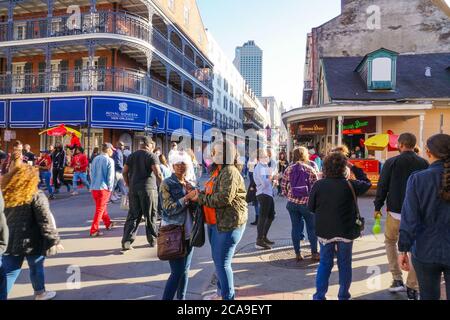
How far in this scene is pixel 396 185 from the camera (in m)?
4.21

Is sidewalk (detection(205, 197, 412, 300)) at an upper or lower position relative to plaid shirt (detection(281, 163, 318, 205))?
lower

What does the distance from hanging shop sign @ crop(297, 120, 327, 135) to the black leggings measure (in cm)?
1166

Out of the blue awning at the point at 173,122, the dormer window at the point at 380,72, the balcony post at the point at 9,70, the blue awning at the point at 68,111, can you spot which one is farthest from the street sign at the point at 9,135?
the dormer window at the point at 380,72

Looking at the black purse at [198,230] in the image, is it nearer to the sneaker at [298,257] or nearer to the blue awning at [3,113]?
the sneaker at [298,257]

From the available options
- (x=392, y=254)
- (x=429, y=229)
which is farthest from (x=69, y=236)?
(x=429, y=229)

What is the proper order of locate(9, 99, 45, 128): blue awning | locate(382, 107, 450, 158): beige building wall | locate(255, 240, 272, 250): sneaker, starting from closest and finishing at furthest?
locate(255, 240, 272, 250): sneaker, locate(382, 107, 450, 158): beige building wall, locate(9, 99, 45, 128): blue awning

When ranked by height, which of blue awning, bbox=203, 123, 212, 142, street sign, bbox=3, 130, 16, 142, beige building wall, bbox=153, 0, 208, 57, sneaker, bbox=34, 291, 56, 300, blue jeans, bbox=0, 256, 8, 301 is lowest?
sneaker, bbox=34, 291, 56, 300

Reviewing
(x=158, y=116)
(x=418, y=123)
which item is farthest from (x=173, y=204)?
(x=158, y=116)

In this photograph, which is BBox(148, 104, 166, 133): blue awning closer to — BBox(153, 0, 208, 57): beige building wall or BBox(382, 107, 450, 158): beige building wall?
BBox(153, 0, 208, 57): beige building wall

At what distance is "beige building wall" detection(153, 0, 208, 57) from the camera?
2605 centimetres

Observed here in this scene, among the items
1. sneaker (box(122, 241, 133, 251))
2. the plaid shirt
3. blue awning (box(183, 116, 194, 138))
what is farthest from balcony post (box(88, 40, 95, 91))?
the plaid shirt

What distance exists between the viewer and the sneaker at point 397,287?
164 inches
